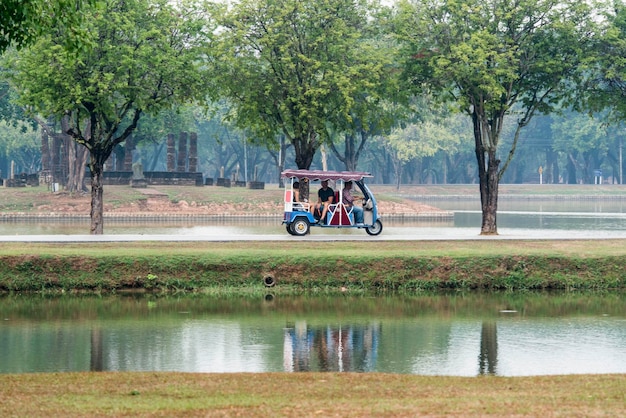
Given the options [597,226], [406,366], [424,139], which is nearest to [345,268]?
[406,366]

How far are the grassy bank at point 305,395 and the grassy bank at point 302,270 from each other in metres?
12.7

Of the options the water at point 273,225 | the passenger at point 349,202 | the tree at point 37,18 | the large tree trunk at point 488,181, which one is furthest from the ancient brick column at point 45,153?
the tree at point 37,18

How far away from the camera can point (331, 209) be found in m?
36.6

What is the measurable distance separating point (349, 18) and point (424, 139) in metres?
68.4

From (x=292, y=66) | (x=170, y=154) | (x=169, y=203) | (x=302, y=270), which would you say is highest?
(x=292, y=66)

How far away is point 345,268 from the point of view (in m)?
28.4

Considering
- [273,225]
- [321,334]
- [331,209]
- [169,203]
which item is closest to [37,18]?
[321,334]

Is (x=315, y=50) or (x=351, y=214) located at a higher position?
(x=315, y=50)

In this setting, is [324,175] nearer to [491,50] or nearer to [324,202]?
[324,202]

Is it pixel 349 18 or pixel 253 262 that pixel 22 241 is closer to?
pixel 253 262

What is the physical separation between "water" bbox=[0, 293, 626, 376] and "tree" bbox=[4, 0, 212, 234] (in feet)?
43.9

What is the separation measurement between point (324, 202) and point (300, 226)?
1241mm

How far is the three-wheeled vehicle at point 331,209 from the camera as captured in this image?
36.2 meters

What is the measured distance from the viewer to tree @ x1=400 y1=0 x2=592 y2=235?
128ft
